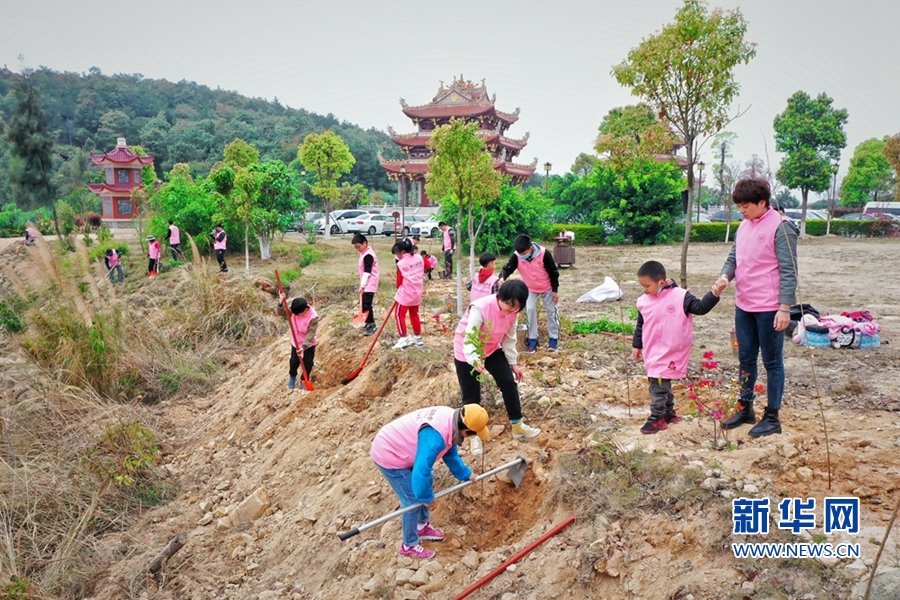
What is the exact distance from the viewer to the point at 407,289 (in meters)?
6.70

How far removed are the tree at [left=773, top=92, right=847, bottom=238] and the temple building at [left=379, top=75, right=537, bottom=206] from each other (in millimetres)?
12389

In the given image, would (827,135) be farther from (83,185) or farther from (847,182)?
(83,185)

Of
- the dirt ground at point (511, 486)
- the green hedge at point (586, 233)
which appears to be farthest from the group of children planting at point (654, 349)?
the green hedge at point (586, 233)

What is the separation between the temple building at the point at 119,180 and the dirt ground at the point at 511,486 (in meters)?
33.7

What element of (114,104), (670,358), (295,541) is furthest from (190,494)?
(114,104)

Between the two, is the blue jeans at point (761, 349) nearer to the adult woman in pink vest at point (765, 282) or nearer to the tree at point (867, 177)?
the adult woman in pink vest at point (765, 282)

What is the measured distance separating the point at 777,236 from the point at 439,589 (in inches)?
109

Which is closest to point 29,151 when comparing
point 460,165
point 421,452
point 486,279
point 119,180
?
point 119,180

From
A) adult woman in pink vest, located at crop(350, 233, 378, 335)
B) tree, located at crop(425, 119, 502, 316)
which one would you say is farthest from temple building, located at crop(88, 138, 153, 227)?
adult woman in pink vest, located at crop(350, 233, 378, 335)

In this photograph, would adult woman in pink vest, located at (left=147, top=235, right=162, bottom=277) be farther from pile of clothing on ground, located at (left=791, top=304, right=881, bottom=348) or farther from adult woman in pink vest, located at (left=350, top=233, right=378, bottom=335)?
pile of clothing on ground, located at (left=791, top=304, right=881, bottom=348)

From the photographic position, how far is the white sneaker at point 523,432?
14.0 ft

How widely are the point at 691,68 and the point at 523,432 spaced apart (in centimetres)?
574

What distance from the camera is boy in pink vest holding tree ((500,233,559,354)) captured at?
6.36 metres

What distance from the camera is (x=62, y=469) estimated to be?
17.4ft
